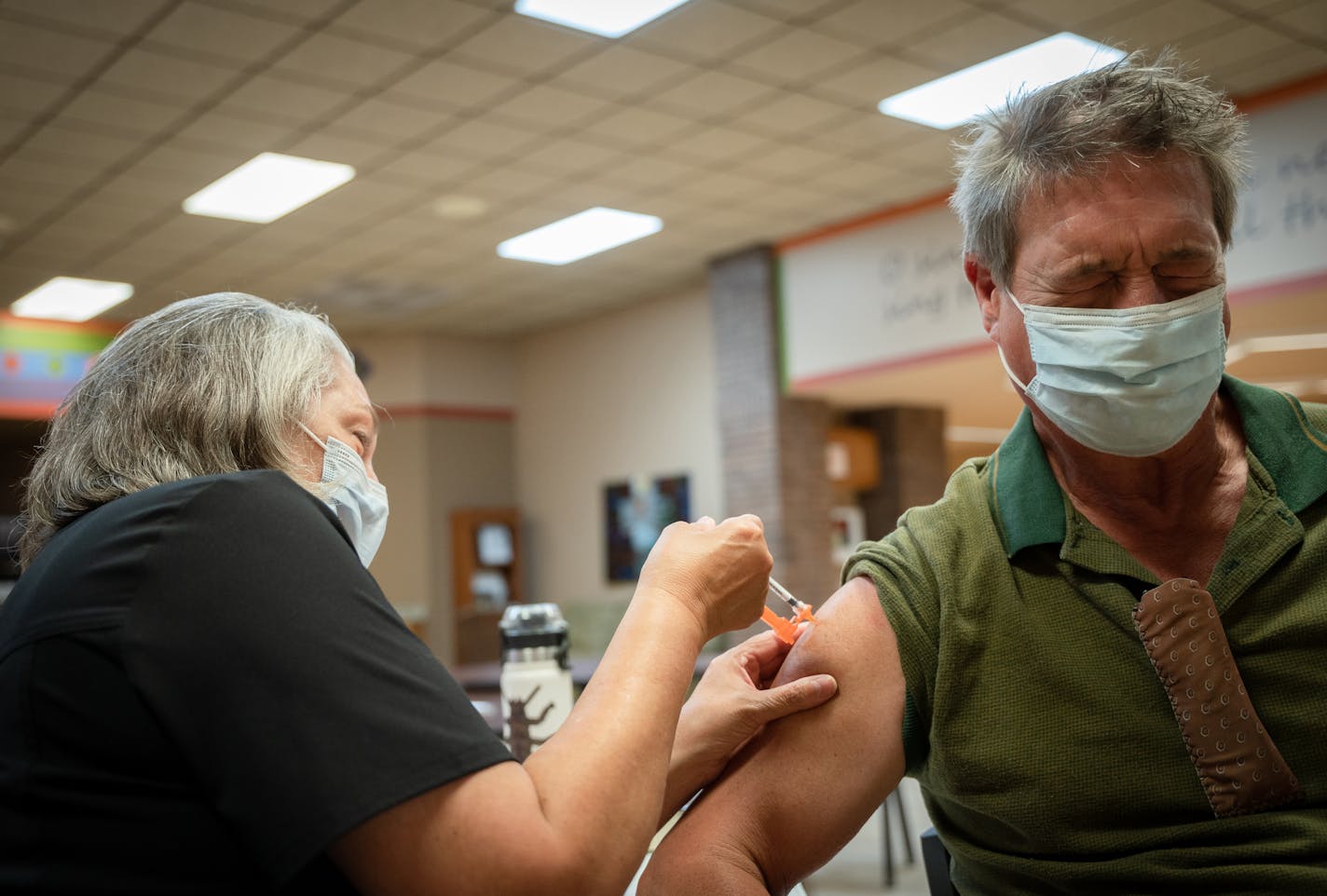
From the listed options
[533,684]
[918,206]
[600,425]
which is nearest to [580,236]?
[918,206]

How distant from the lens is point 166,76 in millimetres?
5055

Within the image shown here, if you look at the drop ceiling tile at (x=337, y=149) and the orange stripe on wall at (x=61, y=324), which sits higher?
the drop ceiling tile at (x=337, y=149)

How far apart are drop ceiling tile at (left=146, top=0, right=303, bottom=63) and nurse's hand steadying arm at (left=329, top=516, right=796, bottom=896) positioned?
13.5ft

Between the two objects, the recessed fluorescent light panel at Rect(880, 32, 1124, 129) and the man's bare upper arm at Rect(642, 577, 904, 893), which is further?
the recessed fluorescent light panel at Rect(880, 32, 1124, 129)

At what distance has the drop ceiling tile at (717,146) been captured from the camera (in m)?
6.07

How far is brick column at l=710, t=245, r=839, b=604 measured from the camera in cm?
820

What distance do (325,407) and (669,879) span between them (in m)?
0.64

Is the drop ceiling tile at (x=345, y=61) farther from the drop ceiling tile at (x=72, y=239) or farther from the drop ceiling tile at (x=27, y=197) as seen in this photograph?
the drop ceiling tile at (x=72, y=239)

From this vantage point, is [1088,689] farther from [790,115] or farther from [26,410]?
[26,410]

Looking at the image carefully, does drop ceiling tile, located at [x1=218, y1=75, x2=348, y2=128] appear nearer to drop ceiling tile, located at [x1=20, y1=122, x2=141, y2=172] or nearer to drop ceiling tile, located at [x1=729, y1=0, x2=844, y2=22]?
drop ceiling tile, located at [x1=20, y1=122, x2=141, y2=172]

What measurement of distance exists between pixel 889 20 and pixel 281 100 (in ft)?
8.98

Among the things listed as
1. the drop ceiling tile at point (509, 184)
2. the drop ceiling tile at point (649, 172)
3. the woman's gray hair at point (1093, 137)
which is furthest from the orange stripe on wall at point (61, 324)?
the woman's gray hair at point (1093, 137)

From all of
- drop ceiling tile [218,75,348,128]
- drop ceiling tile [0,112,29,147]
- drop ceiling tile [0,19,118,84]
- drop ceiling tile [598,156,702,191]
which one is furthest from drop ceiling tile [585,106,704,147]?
drop ceiling tile [0,112,29,147]

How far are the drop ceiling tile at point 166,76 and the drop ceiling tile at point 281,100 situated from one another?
0.35 ft
